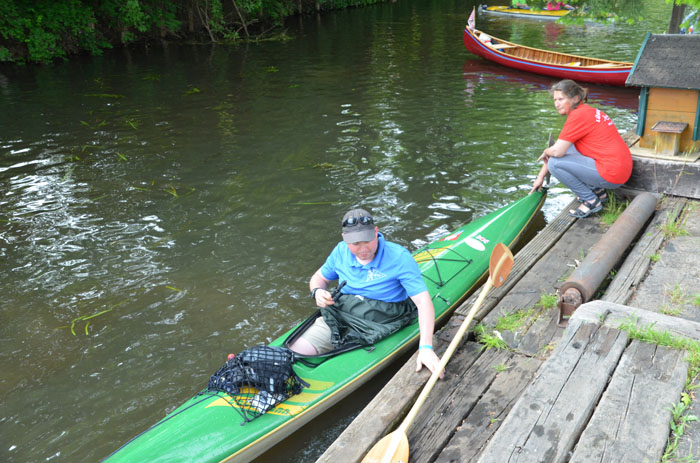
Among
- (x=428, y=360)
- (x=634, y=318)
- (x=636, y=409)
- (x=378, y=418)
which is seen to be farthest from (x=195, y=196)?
(x=636, y=409)

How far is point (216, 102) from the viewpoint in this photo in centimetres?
1257

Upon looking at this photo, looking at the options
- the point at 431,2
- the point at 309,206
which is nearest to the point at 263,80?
the point at 309,206

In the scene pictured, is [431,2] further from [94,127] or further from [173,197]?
[173,197]

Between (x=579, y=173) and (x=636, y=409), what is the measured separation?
3210 millimetres

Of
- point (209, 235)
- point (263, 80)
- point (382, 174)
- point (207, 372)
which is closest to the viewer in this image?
point (207, 372)

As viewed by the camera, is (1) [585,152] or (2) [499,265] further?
(1) [585,152]

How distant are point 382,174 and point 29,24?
1336 centimetres

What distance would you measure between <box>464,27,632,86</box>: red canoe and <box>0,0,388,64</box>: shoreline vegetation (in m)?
8.19

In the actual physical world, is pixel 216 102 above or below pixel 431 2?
below

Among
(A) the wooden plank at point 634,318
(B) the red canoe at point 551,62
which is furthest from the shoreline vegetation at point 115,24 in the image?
(A) the wooden plank at point 634,318

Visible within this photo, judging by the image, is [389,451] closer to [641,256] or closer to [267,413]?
[267,413]

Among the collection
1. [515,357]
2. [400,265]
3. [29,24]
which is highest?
[29,24]

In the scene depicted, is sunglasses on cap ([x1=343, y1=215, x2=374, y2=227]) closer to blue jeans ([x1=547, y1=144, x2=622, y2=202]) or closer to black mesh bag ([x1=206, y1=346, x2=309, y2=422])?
black mesh bag ([x1=206, y1=346, x2=309, y2=422])

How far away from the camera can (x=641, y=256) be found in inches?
170
